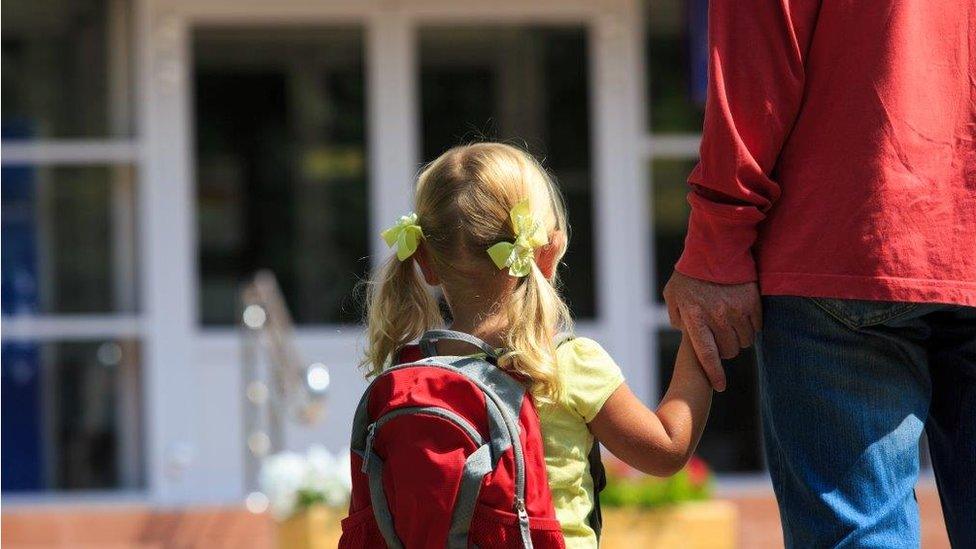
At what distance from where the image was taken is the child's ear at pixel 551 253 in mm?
2377

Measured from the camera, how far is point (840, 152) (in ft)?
7.41

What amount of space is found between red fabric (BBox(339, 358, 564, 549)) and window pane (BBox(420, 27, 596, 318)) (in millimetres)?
5006

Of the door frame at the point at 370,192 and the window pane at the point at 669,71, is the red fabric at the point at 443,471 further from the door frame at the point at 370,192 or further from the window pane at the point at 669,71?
the window pane at the point at 669,71

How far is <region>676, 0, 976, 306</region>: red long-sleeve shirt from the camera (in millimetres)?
2211

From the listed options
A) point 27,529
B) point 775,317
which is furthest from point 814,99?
point 27,529

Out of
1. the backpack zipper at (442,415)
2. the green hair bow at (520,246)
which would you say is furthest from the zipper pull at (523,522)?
the green hair bow at (520,246)

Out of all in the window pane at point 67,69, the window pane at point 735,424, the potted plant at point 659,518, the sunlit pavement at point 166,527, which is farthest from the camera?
the window pane at point 735,424

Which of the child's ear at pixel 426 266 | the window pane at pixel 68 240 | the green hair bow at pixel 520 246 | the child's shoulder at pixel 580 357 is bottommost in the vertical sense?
the window pane at pixel 68 240

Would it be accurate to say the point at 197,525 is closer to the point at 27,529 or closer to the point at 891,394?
the point at 27,529

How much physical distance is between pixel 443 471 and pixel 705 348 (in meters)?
0.50

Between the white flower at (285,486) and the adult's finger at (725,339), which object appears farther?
the white flower at (285,486)

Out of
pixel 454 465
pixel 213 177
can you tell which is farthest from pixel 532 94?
pixel 454 465

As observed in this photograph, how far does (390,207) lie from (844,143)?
4872 mm

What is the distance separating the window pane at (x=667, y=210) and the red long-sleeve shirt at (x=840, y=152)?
4.85m
